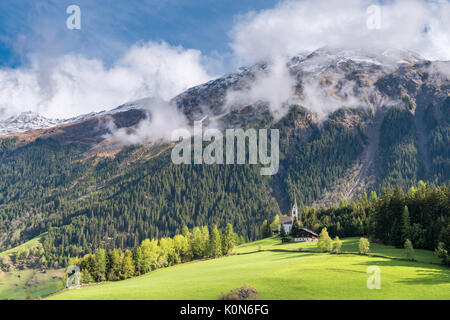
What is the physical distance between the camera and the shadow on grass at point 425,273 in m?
62.4

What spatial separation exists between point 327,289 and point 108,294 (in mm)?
38313

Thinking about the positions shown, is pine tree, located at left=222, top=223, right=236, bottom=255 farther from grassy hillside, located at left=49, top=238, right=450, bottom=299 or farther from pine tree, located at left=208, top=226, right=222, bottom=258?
grassy hillside, located at left=49, top=238, right=450, bottom=299

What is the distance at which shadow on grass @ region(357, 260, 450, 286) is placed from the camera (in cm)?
6242

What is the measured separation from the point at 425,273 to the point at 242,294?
36.4 meters

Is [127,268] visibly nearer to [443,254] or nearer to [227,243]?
[227,243]

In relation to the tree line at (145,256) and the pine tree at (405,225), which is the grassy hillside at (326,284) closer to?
the pine tree at (405,225)

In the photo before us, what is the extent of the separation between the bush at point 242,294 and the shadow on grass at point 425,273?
24650 millimetres

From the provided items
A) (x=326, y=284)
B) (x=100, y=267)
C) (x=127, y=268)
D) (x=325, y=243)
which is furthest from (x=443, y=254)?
(x=100, y=267)

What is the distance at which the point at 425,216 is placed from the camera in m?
106

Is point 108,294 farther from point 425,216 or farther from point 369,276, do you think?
point 425,216

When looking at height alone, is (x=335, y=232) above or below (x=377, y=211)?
below

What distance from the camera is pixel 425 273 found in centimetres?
6944

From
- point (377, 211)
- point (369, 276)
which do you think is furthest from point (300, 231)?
point (369, 276)

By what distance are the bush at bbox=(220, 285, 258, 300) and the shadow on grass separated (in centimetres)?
2465
